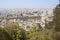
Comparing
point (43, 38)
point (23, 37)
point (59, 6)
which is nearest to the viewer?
point (59, 6)

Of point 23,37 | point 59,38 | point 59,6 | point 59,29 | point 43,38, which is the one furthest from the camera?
point 23,37

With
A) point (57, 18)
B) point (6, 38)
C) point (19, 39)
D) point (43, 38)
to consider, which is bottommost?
point (19, 39)

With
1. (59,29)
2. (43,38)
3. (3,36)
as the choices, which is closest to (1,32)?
(3,36)

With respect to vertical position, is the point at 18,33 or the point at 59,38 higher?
the point at 59,38

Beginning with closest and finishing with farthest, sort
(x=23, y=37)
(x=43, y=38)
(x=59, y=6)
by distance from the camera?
(x=59, y=6), (x=43, y=38), (x=23, y=37)

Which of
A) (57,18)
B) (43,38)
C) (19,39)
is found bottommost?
(19,39)

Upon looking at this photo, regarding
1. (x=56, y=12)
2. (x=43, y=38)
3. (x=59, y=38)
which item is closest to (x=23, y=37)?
(x=43, y=38)

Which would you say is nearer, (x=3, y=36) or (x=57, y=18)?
(x=3, y=36)

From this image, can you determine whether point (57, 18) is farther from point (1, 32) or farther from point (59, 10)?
point (1, 32)

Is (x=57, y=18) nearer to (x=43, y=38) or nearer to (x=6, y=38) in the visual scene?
(x=6, y=38)
